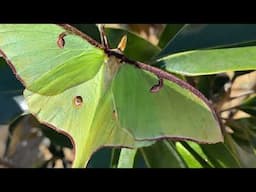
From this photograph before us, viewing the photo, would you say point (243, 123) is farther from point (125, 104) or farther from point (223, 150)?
point (125, 104)

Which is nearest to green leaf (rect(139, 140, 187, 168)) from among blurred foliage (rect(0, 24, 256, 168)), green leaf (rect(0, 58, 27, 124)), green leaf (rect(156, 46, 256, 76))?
blurred foliage (rect(0, 24, 256, 168))

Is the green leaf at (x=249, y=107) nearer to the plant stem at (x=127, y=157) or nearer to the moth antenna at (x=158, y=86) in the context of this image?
the plant stem at (x=127, y=157)

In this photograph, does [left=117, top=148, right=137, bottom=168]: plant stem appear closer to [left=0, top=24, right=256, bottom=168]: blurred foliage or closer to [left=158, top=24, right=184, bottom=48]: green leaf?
[left=0, top=24, right=256, bottom=168]: blurred foliage

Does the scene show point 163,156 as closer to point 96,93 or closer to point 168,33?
point 96,93

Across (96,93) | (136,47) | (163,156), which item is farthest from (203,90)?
(96,93)

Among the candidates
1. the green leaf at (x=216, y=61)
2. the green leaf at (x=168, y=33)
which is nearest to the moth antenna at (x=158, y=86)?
the green leaf at (x=216, y=61)

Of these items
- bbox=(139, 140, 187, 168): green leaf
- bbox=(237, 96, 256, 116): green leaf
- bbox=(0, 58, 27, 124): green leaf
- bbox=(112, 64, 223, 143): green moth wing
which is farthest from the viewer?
bbox=(237, 96, 256, 116): green leaf
